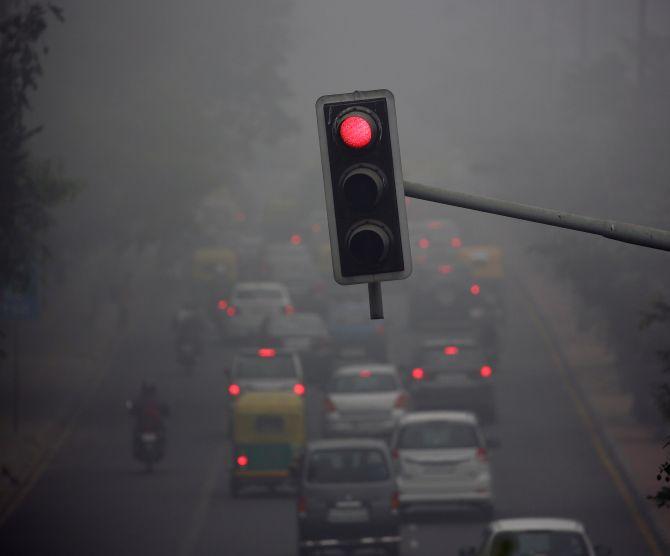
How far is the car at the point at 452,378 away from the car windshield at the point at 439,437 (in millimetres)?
8578

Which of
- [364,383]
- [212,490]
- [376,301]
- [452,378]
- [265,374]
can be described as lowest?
[376,301]

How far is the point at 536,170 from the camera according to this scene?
6088cm

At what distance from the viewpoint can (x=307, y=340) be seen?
142ft

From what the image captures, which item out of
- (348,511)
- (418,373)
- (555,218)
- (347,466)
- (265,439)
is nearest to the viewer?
(555,218)

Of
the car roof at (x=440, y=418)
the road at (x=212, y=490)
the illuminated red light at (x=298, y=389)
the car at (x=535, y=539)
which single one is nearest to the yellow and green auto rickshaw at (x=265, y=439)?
the road at (x=212, y=490)

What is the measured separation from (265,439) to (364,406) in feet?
12.6

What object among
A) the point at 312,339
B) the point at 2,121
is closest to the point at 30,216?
the point at 2,121

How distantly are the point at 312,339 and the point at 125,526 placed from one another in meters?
16.9

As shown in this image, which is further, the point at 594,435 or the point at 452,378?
the point at 594,435

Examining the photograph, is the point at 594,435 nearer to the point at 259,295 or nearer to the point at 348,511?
the point at 348,511

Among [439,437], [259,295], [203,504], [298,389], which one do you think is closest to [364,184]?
[439,437]

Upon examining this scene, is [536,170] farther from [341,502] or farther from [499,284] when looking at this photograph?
[341,502]

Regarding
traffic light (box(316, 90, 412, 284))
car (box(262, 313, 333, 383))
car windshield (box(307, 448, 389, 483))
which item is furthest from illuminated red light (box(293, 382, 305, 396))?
traffic light (box(316, 90, 412, 284))

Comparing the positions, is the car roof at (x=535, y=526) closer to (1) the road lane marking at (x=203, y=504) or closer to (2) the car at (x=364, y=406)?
(1) the road lane marking at (x=203, y=504)
